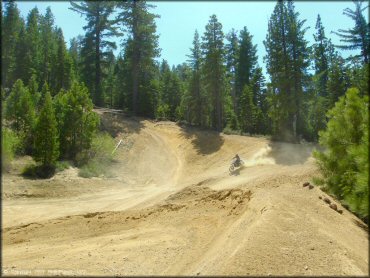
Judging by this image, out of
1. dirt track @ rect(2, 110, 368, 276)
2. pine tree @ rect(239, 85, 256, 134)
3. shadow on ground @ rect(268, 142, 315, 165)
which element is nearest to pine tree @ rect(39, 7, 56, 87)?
pine tree @ rect(239, 85, 256, 134)

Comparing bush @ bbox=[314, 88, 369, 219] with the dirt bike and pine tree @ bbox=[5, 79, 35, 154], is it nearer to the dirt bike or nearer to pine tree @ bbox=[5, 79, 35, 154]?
the dirt bike

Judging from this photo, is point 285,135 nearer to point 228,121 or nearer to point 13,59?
point 228,121

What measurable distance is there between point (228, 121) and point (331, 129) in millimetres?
39558

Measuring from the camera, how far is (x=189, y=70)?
4466 cm

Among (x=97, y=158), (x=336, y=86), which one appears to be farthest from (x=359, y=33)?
(x=97, y=158)

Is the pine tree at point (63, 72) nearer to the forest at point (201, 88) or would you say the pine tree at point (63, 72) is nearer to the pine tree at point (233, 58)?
the forest at point (201, 88)

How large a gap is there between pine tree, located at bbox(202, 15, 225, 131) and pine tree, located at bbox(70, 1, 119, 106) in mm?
12457

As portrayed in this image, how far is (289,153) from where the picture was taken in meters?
29.9

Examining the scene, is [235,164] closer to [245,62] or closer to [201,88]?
[201,88]

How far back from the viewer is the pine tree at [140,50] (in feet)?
147

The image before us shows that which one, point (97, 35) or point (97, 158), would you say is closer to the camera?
point (97, 158)

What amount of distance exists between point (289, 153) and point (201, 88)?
625 inches

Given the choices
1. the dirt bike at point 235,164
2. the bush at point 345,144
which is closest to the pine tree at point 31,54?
the dirt bike at point 235,164

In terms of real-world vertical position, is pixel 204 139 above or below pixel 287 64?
below
